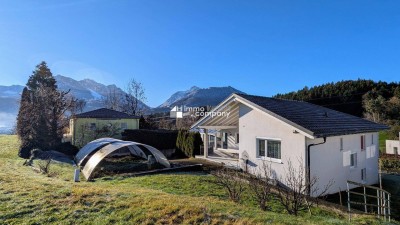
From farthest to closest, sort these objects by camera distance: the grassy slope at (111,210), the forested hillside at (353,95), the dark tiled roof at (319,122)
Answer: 1. the forested hillside at (353,95)
2. the dark tiled roof at (319,122)
3. the grassy slope at (111,210)

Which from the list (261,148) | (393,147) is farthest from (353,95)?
(261,148)

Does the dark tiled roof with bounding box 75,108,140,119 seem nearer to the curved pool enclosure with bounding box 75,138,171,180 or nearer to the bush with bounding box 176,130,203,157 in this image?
the curved pool enclosure with bounding box 75,138,171,180

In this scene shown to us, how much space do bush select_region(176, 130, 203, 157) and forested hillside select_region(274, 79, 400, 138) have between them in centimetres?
3779

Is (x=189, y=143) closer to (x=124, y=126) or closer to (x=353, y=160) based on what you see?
(x=124, y=126)

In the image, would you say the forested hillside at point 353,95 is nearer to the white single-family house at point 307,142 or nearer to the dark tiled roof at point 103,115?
the white single-family house at point 307,142

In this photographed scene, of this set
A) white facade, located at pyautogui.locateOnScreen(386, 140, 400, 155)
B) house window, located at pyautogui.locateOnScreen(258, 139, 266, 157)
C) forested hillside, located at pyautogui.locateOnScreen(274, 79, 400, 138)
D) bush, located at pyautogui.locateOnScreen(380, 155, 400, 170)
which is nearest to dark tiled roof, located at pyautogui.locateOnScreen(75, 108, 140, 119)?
house window, located at pyautogui.locateOnScreen(258, 139, 266, 157)

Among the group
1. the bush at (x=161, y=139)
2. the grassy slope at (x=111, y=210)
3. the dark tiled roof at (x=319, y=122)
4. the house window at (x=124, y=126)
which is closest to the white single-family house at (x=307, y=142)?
the dark tiled roof at (x=319, y=122)

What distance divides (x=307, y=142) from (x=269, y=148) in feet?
8.80

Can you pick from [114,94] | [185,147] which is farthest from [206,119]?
[114,94]

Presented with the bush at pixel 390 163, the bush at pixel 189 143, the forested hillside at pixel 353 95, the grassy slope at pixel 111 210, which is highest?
the forested hillside at pixel 353 95

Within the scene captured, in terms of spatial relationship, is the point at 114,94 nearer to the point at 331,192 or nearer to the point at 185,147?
the point at 185,147

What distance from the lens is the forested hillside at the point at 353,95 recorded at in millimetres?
53441

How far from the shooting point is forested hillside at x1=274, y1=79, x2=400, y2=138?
2104 inches

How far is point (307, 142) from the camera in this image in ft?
48.1
